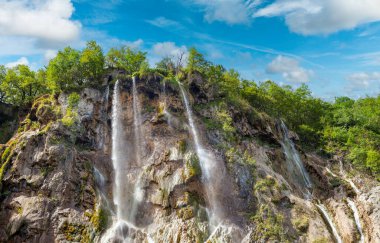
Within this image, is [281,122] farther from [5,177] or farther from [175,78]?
[5,177]

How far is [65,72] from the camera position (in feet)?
123

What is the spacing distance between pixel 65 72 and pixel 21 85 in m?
9.26

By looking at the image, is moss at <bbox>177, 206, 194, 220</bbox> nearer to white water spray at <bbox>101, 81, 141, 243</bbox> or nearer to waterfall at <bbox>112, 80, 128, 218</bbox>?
white water spray at <bbox>101, 81, 141, 243</bbox>

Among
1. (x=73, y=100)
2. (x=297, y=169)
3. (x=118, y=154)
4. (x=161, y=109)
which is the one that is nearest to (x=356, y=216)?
(x=297, y=169)

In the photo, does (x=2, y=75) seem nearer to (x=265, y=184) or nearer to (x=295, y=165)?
(x=265, y=184)

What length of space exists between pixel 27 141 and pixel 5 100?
63.4 feet

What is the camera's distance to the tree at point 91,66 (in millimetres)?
38106

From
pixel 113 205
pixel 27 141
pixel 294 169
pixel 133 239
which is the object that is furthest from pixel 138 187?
pixel 294 169

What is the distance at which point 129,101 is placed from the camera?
37000 millimetres

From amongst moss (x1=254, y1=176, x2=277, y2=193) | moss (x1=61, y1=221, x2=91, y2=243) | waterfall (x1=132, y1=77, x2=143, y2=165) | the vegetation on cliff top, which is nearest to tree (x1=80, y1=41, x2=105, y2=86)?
the vegetation on cliff top

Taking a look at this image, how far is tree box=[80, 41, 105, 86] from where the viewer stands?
38106 millimetres

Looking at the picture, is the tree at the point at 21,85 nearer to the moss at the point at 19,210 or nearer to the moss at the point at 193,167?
the moss at the point at 19,210

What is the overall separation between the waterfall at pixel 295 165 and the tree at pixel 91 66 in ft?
85.2

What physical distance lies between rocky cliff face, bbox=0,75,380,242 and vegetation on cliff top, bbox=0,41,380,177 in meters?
2.66
